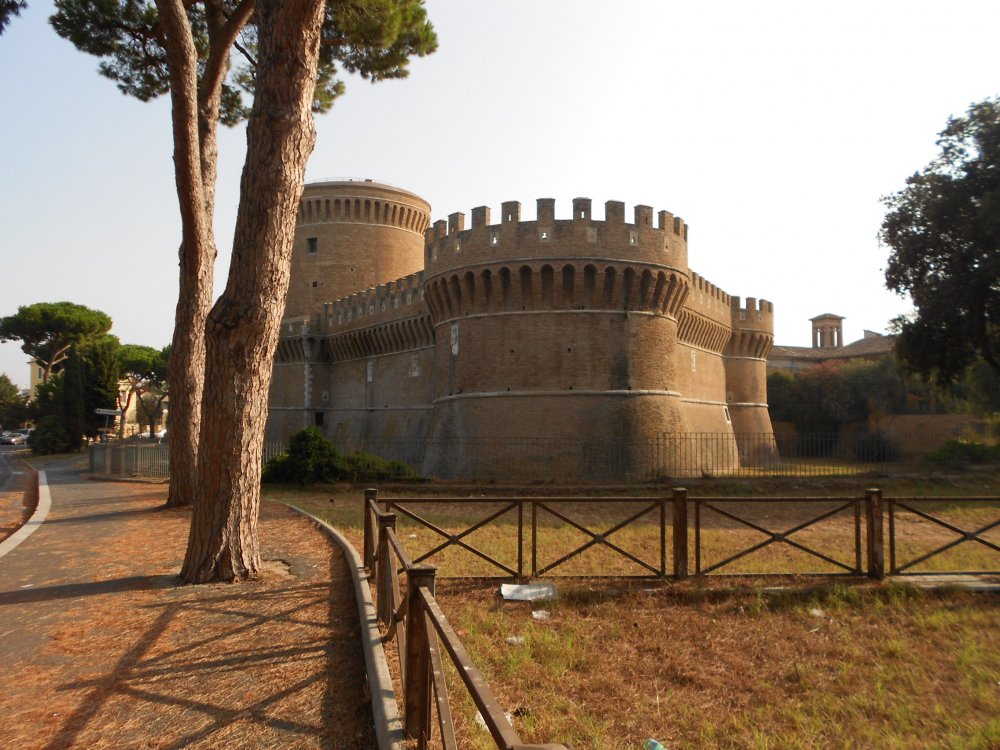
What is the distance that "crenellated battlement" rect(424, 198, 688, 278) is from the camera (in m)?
20.1

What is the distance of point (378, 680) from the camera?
4.05 metres

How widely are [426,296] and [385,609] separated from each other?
18697 millimetres

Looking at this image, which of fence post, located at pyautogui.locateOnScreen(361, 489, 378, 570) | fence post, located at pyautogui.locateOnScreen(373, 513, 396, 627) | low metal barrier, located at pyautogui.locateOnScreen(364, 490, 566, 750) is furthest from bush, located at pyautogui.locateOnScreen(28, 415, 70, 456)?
low metal barrier, located at pyautogui.locateOnScreen(364, 490, 566, 750)

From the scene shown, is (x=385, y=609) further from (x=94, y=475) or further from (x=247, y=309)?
(x=94, y=475)

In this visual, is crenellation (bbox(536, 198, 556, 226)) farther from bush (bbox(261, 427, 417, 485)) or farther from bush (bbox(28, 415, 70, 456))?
bush (bbox(28, 415, 70, 456))

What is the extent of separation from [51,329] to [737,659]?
58175 millimetres

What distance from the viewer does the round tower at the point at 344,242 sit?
35.2 metres

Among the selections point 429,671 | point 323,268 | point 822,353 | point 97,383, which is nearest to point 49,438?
point 97,383

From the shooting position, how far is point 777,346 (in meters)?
59.4

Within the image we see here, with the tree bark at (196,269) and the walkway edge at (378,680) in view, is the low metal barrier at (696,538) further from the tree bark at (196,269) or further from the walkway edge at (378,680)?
the tree bark at (196,269)

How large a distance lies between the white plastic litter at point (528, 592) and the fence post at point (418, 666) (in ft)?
10.6

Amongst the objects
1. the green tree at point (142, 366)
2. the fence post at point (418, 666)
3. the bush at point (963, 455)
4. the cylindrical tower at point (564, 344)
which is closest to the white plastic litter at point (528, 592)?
the fence post at point (418, 666)

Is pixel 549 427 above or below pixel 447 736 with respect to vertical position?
above

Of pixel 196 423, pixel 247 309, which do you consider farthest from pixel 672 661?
pixel 196 423
